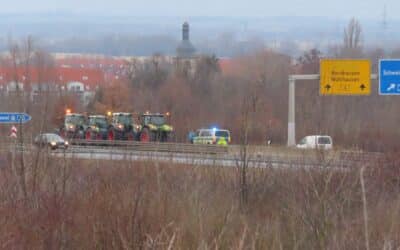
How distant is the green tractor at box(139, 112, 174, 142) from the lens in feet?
132

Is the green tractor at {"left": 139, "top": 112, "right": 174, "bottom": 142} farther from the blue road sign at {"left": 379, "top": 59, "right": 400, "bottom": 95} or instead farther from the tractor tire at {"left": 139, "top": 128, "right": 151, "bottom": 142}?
the blue road sign at {"left": 379, "top": 59, "right": 400, "bottom": 95}

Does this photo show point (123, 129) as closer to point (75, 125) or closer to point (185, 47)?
point (75, 125)

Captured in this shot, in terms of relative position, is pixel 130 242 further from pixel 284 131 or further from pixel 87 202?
pixel 284 131

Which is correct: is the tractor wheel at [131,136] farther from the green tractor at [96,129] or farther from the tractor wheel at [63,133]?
the tractor wheel at [63,133]

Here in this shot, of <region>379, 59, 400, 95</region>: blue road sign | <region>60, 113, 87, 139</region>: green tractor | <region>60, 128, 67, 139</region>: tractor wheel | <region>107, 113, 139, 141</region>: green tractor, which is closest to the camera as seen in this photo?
<region>379, 59, 400, 95</region>: blue road sign

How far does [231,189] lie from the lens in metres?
16.6

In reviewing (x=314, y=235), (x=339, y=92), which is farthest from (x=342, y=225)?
(x=339, y=92)

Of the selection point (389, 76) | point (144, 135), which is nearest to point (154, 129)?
point (144, 135)

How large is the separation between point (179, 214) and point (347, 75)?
69.0 ft

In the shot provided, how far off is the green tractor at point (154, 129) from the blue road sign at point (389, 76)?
13.1m

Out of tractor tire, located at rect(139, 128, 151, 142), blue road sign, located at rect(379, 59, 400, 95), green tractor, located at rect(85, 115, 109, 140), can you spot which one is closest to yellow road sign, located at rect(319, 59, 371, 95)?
blue road sign, located at rect(379, 59, 400, 95)

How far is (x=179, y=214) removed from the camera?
1197cm

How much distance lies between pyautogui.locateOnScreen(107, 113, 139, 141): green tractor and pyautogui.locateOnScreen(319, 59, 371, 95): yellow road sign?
40.7 feet

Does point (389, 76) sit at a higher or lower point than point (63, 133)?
higher
